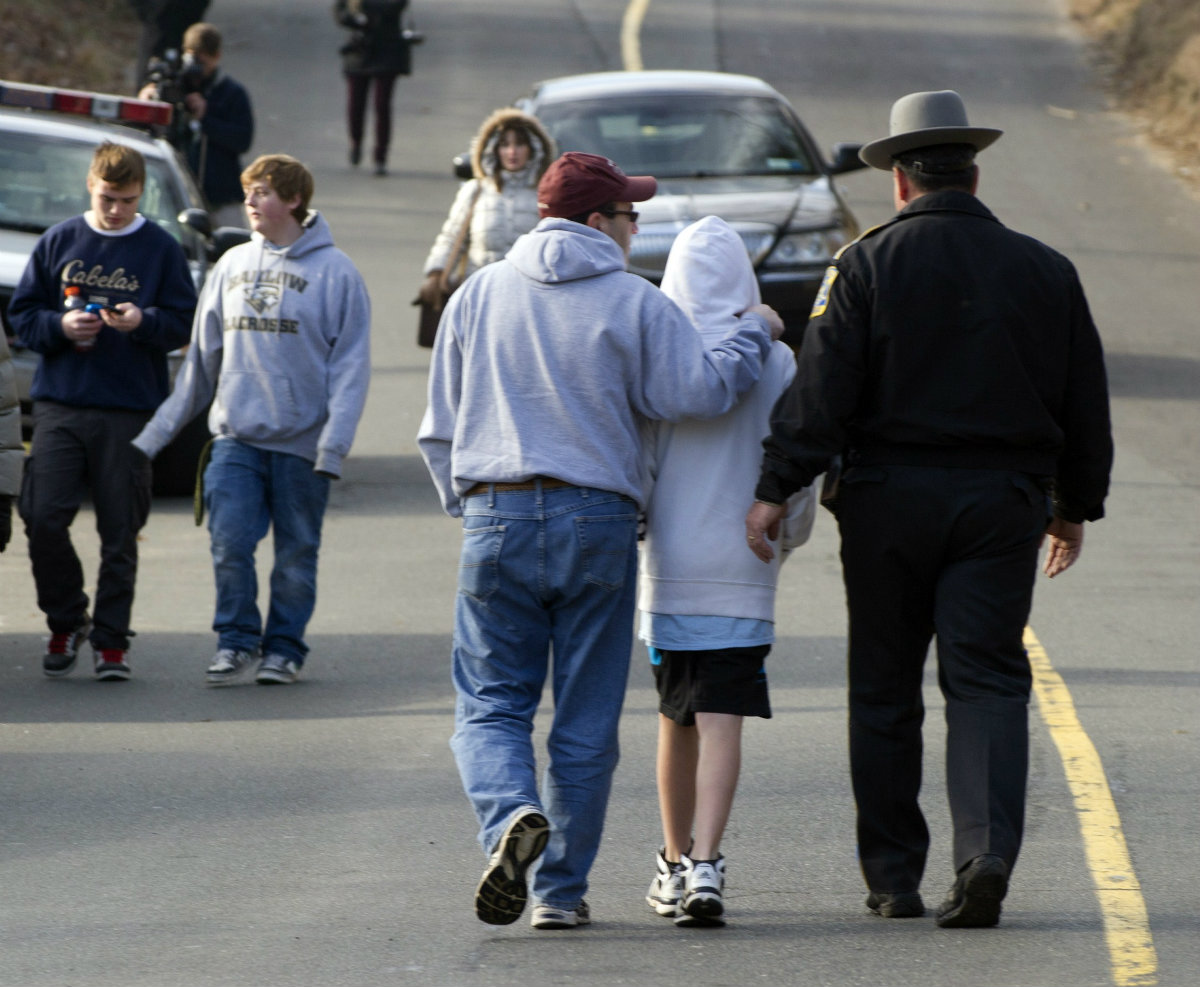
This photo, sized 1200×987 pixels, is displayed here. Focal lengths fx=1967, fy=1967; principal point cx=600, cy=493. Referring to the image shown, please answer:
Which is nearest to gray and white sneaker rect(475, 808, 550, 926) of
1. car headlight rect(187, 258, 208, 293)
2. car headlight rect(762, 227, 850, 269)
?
car headlight rect(187, 258, 208, 293)

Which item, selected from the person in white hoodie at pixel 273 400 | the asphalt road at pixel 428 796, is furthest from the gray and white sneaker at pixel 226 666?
the asphalt road at pixel 428 796

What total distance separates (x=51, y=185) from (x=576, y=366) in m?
7.69

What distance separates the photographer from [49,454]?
7727mm

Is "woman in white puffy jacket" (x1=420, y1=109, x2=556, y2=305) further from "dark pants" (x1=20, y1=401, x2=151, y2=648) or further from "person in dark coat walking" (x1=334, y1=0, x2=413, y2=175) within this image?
"person in dark coat walking" (x1=334, y1=0, x2=413, y2=175)

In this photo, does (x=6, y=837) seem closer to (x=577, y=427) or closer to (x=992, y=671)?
(x=577, y=427)

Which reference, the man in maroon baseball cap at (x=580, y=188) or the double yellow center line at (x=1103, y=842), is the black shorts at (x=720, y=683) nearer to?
the double yellow center line at (x=1103, y=842)

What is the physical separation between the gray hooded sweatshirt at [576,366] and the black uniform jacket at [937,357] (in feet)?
0.70

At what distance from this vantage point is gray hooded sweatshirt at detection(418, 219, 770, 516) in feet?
15.9

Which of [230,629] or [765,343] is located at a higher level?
[765,343]

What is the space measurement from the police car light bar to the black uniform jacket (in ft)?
23.0

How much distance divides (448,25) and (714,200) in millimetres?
18996

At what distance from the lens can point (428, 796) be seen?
20.4 feet

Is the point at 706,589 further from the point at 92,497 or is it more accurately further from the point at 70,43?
the point at 70,43

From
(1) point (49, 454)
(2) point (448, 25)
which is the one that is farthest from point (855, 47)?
(1) point (49, 454)
